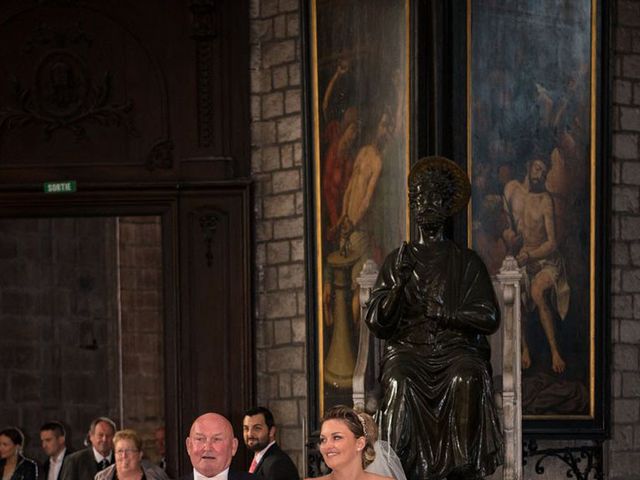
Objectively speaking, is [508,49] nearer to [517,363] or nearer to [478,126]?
[478,126]

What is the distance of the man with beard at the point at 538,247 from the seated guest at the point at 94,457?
8.75 feet

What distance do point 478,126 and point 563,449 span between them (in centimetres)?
211

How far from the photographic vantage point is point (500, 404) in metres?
8.00

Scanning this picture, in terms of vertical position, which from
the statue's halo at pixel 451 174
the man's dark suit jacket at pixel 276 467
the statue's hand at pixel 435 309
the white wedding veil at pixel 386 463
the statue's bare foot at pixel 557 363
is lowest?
the man's dark suit jacket at pixel 276 467

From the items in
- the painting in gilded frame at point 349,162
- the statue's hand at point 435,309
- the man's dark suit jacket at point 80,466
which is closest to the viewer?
the statue's hand at point 435,309

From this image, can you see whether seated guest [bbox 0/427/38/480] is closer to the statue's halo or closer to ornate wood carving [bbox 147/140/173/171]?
ornate wood carving [bbox 147/140/173/171]

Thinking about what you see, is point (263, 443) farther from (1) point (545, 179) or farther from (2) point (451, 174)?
(1) point (545, 179)

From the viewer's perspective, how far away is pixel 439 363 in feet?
25.7

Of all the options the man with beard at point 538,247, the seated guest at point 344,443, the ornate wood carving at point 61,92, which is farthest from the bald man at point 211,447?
the ornate wood carving at point 61,92

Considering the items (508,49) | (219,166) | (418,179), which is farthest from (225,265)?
(418,179)

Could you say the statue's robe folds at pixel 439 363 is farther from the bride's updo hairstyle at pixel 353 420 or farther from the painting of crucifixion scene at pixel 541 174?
the painting of crucifixion scene at pixel 541 174

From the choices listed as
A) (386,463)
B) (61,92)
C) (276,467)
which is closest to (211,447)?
(386,463)

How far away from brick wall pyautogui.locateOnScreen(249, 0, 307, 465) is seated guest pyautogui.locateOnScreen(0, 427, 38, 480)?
1805mm

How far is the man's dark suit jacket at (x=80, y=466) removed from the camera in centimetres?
928
